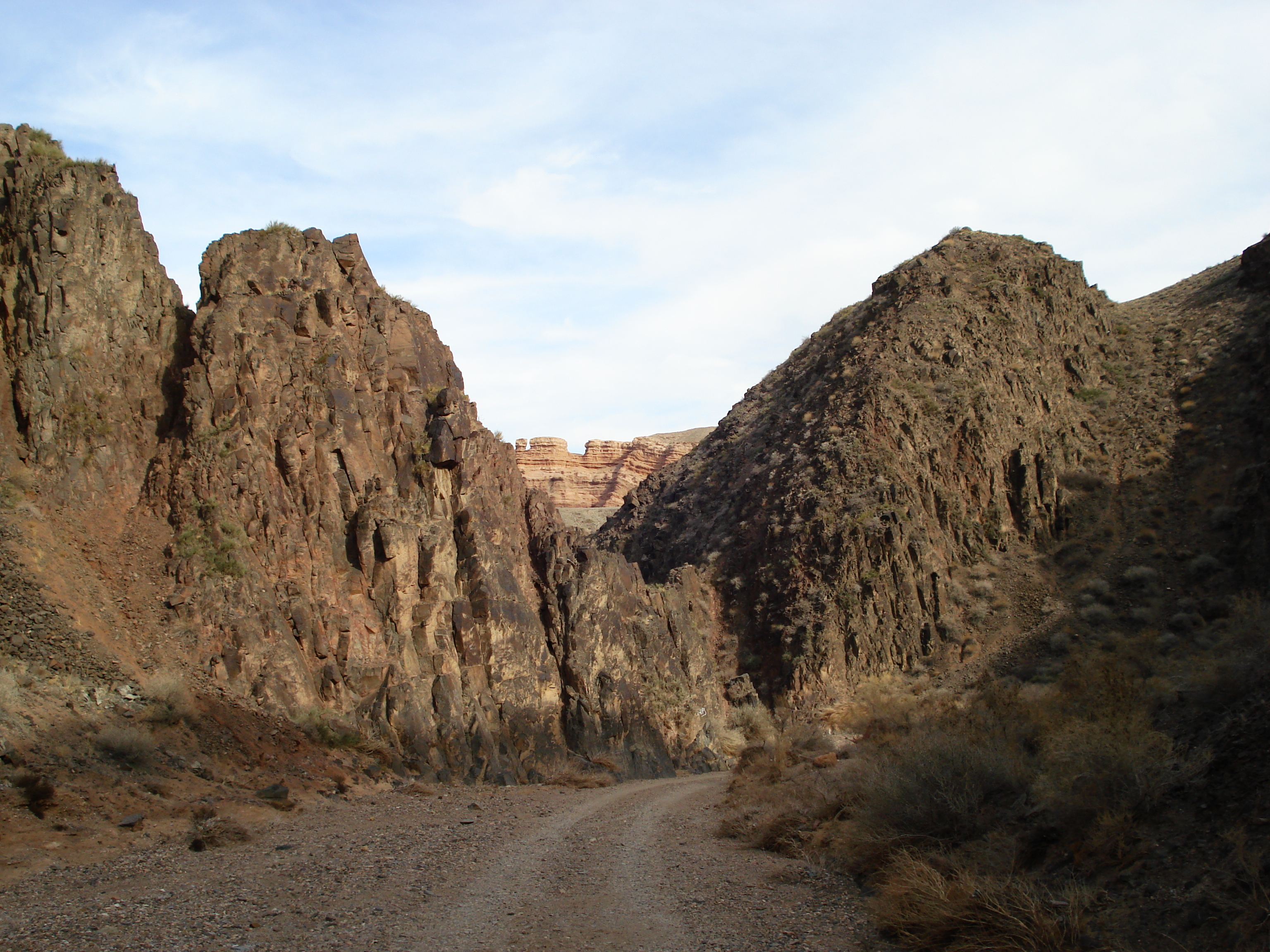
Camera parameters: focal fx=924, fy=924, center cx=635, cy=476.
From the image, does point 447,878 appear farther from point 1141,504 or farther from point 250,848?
point 1141,504

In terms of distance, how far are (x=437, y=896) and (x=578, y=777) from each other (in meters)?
15.6

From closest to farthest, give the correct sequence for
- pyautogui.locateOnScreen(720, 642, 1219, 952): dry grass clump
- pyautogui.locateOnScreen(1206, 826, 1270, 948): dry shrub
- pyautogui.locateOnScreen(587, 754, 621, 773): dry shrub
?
pyautogui.locateOnScreen(1206, 826, 1270, 948): dry shrub, pyautogui.locateOnScreen(720, 642, 1219, 952): dry grass clump, pyautogui.locateOnScreen(587, 754, 621, 773): dry shrub

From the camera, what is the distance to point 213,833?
12906 mm

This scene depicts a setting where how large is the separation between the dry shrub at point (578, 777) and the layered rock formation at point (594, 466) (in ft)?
271

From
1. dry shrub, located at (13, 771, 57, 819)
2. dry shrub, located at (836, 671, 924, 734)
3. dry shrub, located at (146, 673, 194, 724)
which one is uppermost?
dry shrub, located at (146, 673, 194, 724)

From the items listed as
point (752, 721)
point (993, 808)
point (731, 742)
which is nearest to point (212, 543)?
point (993, 808)

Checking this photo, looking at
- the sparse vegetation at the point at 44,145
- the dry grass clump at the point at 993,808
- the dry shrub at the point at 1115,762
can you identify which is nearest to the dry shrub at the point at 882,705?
the dry grass clump at the point at 993,808

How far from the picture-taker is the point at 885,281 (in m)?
56.7

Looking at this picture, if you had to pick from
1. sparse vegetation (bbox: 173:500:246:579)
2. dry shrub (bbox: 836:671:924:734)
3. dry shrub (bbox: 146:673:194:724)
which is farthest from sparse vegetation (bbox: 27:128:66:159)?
dry shrub (bbox: 836:671:924:734)

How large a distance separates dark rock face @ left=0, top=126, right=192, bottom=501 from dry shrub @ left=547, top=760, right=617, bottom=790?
1325 centimetres

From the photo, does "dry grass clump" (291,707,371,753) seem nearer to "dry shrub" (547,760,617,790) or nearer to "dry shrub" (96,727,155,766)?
"dry shrub" (96,727,155,766)

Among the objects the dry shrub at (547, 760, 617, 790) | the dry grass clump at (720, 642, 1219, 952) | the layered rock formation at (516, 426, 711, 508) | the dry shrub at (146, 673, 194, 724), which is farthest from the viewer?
the layered rock formation at (516, 426, 711, 508)

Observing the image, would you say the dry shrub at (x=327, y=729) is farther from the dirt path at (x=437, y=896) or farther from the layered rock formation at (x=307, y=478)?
the dirt path at (x=437, y=896)

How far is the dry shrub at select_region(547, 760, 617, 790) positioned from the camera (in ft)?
82.2
